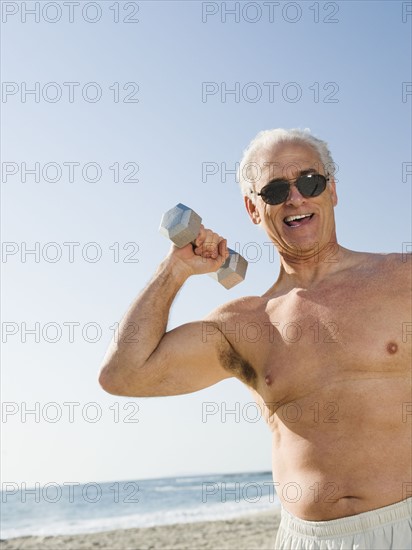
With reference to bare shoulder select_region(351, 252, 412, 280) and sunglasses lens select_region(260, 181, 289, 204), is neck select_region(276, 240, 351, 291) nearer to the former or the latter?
bare shoulder select_region(351, 252, 412, 280)

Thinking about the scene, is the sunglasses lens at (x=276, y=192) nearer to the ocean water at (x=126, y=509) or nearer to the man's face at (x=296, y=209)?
the man's face at (x=296, y=209)

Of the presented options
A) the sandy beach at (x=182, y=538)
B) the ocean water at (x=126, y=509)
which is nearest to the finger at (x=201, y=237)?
the sandy beach at (x=182, y=538)

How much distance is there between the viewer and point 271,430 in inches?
131

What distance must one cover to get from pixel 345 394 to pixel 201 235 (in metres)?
1.07

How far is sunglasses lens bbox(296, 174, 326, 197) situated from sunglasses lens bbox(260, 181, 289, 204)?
6 cm

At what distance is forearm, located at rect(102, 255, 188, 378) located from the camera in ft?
11.0

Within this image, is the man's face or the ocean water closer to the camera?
the man's face

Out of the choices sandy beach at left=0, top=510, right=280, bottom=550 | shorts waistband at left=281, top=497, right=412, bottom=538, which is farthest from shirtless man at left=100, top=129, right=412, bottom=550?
sandy beach at left=0, top=510, right=280, bottom=550

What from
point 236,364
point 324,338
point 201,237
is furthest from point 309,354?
point 201,237

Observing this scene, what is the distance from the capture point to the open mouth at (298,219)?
137 inches

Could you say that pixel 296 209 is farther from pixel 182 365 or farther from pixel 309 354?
pixel 182 365

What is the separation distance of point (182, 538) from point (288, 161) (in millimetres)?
11904

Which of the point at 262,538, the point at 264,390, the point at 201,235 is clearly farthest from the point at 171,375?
the point at 262,538

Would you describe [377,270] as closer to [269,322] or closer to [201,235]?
[269,322]
